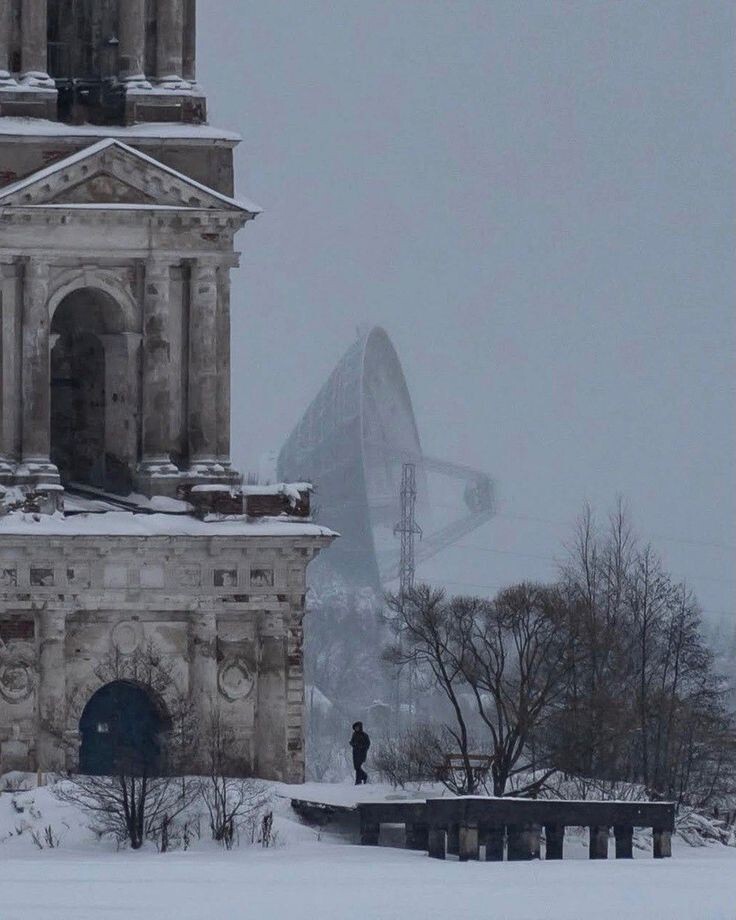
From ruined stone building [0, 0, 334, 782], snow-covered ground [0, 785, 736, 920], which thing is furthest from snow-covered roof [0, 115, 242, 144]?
snow-covered ground [0, 785, 736, 920]

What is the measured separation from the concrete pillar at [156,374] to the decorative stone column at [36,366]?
6.96ft

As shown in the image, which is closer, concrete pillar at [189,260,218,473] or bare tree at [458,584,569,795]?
bare tree at [458,584,569,795]

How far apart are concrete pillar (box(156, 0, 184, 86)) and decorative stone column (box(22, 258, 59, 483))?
5.65 meters

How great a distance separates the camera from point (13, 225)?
8844cm

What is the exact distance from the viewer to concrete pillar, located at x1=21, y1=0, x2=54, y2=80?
9062 cm

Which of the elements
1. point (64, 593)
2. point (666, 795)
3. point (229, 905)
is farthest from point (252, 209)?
point (229, 905)

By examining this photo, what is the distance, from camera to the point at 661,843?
80250 mm

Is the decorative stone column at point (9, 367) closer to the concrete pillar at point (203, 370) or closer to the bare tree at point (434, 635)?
the concrete pillar at point (203, 370)

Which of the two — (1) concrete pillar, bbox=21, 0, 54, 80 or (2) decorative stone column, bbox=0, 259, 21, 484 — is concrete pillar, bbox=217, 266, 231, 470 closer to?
(2) decorative stone column, bbox=0, 259, 21, 484

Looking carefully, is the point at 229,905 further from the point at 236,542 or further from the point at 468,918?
the point at 236,542

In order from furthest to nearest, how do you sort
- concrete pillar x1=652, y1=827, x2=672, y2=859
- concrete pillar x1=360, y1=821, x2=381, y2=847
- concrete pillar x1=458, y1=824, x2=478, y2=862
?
concrete pillar x1=360, y1=821, x2=381, y2=847 < concrete pillar x1=652, y1=827, x2=672, y2=859 < concrete pillar x1=458, y1=824, x2=478, y2=862

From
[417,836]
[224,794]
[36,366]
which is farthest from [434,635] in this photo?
[417,836]

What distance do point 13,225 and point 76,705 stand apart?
966 cm

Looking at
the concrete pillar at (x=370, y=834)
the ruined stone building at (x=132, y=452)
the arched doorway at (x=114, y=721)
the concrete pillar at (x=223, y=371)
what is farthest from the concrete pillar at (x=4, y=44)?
the concrete pillar at (x=370, y=834)
